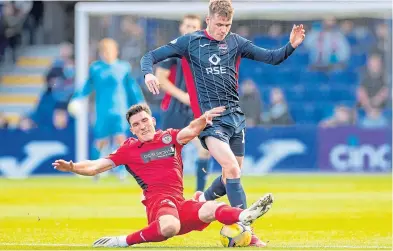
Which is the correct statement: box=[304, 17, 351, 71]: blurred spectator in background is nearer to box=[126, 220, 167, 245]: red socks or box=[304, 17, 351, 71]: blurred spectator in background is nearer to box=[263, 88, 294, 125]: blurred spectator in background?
box=[263, 88, 294, 125]: blurred spectator in background

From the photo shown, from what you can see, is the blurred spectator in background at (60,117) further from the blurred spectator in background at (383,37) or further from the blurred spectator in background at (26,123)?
the blurred spectator in background at (383,37)

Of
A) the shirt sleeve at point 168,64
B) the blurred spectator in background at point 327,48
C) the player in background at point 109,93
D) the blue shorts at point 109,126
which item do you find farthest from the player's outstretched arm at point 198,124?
the blurred spectator in background at point 327,48

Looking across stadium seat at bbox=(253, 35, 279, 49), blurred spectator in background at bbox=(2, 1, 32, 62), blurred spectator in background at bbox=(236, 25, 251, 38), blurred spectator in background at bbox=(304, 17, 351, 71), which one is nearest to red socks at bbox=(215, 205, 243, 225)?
blurred spectator in background at bbox=(236, 25, 251, 38)

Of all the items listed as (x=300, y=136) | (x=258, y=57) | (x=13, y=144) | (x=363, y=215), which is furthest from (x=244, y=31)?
(x=258, y=57)

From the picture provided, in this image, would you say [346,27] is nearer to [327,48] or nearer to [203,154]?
[327,48]

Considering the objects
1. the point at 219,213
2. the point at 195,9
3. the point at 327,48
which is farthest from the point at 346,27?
the point at 219,213

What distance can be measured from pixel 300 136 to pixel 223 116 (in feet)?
38.9

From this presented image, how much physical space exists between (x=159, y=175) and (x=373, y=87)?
1480 centimetres

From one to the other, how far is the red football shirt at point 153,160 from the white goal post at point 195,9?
40.7 feet

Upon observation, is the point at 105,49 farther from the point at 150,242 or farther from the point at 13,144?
the point at 150,242

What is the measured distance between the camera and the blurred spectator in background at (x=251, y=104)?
74.6 feet

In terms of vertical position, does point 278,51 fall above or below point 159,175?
above

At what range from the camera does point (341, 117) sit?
77.2 ft

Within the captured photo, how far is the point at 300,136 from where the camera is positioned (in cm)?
2172
